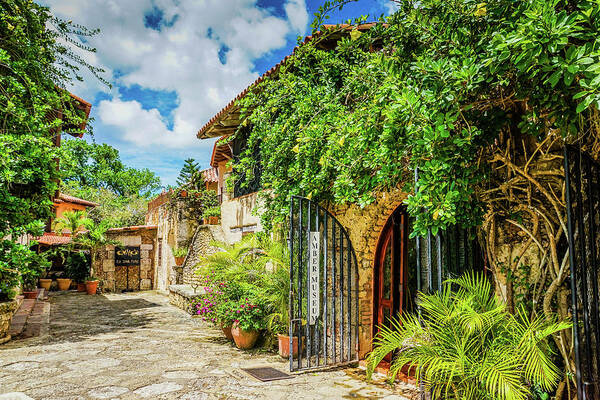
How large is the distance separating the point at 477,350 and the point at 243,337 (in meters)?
4.85

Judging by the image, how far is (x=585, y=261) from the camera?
2.90m

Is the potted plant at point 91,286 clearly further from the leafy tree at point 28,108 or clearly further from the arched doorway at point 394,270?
the arched doorway at point 394,270

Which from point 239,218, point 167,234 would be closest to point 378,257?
point 239,218

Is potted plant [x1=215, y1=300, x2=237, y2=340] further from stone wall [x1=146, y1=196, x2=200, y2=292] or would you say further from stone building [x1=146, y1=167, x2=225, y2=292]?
stone wall [x1=146, y1=196, x2=200, y2=292]

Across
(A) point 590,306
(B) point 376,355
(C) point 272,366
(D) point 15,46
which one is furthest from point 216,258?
(A) point 590,306

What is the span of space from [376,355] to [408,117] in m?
1.99

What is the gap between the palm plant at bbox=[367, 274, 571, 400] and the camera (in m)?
2.78

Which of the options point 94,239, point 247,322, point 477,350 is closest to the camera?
point 477,350

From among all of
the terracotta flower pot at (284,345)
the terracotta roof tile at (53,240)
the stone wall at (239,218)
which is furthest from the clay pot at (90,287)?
the terracotta flower pot at (284,345)

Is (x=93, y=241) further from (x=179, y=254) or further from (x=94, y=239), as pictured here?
(x=179, y=254)

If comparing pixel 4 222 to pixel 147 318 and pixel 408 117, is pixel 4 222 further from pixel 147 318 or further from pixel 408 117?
pixel 408 117

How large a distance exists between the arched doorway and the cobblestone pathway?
1.07 meters

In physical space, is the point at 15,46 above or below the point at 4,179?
above

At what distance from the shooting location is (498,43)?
2602 mm
